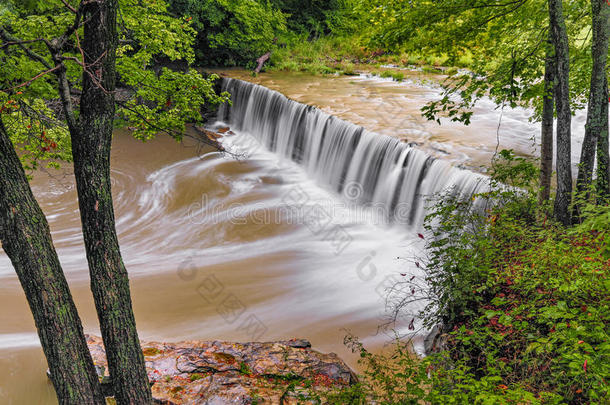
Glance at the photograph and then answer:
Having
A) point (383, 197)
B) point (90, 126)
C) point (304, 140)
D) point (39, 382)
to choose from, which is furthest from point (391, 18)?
point (304, 140)

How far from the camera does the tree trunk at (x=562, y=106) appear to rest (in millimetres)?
4410

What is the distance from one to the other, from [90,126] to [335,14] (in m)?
21.0

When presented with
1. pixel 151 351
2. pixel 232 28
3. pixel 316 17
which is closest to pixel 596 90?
pixel 151 351

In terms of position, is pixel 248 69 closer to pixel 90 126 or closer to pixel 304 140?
pixel 304 140

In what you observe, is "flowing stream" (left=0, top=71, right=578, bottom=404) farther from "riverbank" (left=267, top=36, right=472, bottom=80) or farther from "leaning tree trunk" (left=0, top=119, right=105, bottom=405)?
"riverbank" (left=267, top=36, right=472, bottom=80)

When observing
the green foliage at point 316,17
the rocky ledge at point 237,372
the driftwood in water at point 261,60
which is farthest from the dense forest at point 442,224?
the green foliage at point 316,17

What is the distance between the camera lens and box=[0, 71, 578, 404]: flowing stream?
6.03 m

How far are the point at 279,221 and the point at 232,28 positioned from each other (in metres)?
11.4

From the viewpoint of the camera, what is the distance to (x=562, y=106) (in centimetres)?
459

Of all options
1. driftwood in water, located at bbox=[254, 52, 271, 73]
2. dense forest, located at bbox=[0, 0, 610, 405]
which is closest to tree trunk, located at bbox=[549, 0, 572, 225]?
dense forest, located at bbox=[0, 0, 610, 405]

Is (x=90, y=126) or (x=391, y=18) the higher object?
(x=391, y=18)

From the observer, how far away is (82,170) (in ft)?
8.45

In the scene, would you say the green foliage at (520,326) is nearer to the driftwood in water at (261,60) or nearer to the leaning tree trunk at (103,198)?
the leaning tree trunk at (103,198)

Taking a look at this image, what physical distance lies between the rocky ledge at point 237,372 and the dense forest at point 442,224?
0.40m
